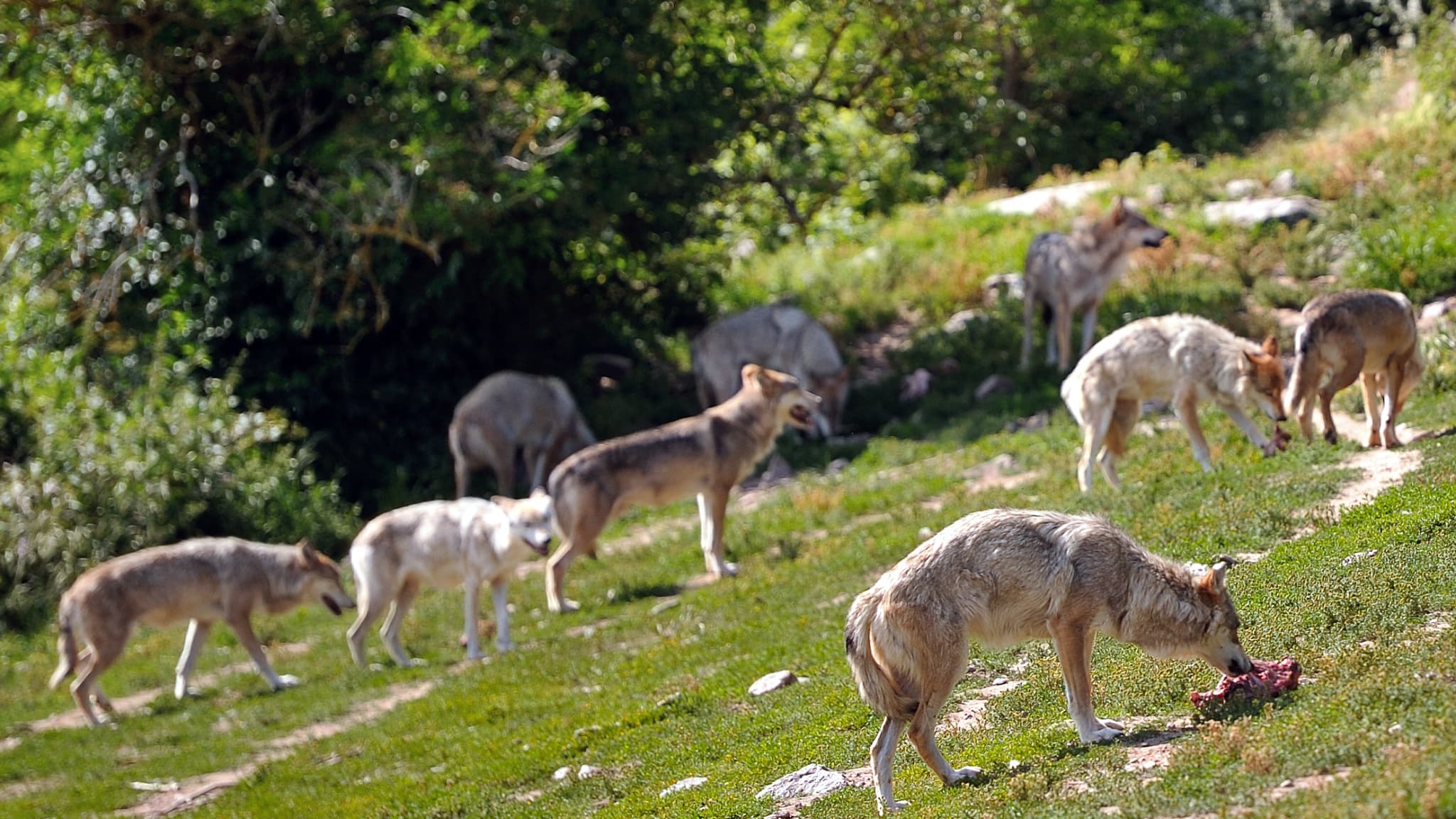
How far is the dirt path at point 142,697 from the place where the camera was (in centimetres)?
1666

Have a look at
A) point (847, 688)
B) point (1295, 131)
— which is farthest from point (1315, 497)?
point (1295, 131)

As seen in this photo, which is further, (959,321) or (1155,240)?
(959,321)

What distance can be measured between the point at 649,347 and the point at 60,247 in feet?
32.5

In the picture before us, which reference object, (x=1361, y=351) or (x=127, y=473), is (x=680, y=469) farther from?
(x=127, y=473)

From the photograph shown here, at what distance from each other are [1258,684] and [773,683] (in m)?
4.26

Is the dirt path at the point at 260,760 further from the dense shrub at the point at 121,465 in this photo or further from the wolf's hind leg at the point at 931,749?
the dense shrub at the point at 121,465

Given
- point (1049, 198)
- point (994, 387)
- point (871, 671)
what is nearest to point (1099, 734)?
point (871, 671)

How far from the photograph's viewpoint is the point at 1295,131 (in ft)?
101

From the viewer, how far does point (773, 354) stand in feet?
78.1

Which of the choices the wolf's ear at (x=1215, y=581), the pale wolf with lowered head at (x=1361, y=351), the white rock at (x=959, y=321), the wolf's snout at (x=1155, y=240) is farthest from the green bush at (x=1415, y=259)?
the wolf's ear at (x=1215, y=581)

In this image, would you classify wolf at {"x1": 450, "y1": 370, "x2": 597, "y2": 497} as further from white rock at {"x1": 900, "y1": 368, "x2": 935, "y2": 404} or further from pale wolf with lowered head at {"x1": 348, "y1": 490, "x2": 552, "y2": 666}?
pale wolf with lowered head at {"x1": 348, "y1": 490, "x2": 552, "y2": 666}

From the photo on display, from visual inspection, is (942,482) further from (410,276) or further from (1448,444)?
(410,276)

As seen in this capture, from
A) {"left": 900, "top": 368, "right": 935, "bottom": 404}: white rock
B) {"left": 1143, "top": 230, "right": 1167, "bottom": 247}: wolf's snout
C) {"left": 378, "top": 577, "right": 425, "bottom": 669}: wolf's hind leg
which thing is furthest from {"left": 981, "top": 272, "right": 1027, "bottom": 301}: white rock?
{"left": 378, "top": 577, "right": 425, "bottom": 669}: wolf's hind leg

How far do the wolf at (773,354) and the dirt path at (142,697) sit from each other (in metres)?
8.25
